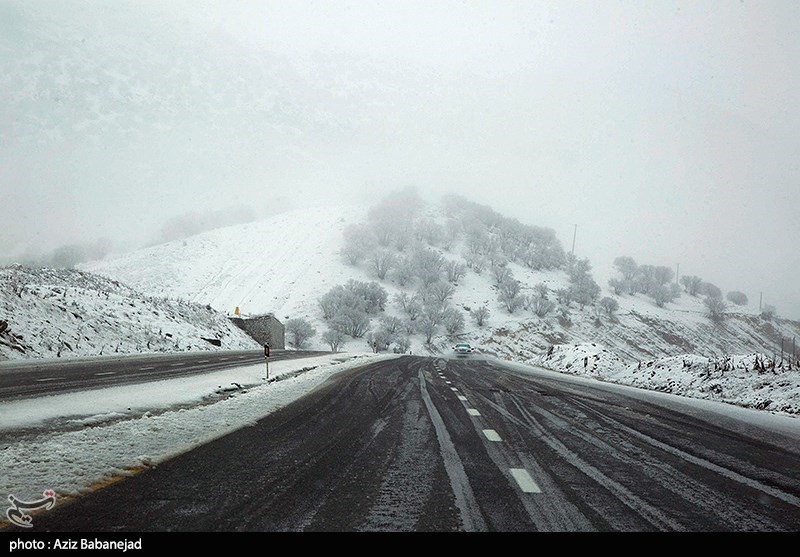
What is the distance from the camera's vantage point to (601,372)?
19.6m

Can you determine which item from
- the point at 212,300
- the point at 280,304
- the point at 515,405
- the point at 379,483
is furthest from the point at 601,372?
→ the point at 212,300

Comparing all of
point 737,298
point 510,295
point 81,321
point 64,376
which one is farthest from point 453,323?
point 737,298

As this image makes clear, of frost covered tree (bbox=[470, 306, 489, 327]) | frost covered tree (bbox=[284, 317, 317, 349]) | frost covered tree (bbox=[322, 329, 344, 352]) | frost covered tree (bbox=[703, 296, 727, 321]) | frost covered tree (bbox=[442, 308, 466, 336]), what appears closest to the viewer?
frost covered tree (bbox=[322, 329, 344, 352])

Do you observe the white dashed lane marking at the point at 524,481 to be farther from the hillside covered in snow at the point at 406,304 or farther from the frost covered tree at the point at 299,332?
the frost covered tree at the point at 299,332

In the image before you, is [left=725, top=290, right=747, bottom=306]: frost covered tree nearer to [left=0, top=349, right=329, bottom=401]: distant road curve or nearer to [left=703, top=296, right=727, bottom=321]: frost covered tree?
[left=703, top=296, right=727, bottom=321]: frost covered tree

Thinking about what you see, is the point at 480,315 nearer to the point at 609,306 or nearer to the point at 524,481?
the point at 609,306

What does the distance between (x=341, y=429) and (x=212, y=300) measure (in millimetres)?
72266

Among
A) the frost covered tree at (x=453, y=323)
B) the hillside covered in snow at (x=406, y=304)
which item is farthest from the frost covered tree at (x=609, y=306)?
the frost covered tree at (x=453, y=323)

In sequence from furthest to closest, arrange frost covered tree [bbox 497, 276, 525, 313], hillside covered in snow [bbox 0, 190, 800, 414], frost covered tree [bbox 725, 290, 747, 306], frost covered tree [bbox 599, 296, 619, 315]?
frost covered tree [bbox 725, 290, 747, 306], frost covered tree [bbox 599, 296, 619, 315], frost covered tree [bbox 497, 276, 525, 313], hillside covered in snow [bbox 0, 190, 800, 414]

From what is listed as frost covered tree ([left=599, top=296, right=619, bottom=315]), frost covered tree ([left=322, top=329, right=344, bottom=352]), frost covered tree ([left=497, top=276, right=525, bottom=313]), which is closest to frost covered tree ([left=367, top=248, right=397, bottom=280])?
frost covered tree ([left=497, top=276, right=525, bottom=313])

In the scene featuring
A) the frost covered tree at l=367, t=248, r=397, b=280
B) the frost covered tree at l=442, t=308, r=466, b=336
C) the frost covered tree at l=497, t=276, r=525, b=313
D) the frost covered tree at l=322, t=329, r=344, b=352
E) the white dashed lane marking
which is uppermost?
the frost covered tree at l=367, t=248, r=397, b=280

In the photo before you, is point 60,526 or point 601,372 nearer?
point 60,526
